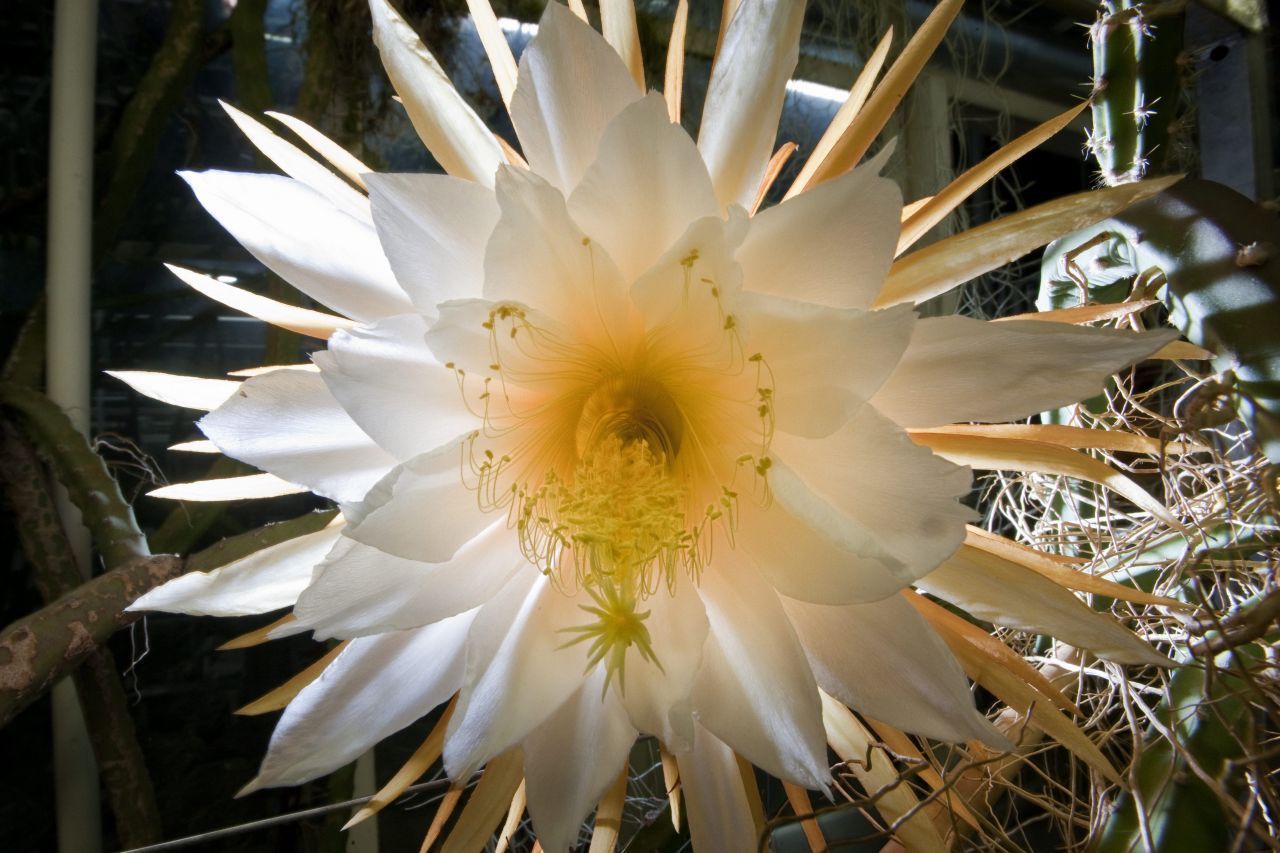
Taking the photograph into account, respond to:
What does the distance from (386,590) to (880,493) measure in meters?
0.23

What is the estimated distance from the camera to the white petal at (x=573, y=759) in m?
0.37

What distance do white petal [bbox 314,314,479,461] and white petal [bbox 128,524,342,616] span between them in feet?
0.27

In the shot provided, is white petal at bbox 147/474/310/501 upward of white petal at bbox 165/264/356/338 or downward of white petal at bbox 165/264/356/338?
downward

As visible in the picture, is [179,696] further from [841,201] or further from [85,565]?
[841,201]

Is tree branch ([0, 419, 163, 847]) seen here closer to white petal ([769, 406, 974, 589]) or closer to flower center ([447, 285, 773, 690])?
flower center ([447, 285, 773, 690])

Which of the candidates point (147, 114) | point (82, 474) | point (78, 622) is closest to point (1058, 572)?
point (78, 622)

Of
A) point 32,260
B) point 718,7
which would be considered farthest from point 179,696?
point 718,7

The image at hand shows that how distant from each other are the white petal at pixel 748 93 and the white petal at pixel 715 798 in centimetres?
28

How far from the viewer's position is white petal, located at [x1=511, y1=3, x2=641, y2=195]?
34 cm

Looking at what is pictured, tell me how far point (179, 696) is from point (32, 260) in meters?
Answer: 0.66

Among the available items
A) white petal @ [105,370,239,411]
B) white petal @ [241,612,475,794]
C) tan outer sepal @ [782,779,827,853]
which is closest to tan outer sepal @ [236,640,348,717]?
white petal @ [241,612,475,794]

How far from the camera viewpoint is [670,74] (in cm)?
45

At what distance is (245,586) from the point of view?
406 millimetres

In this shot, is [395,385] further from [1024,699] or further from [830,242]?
[1024,699]
